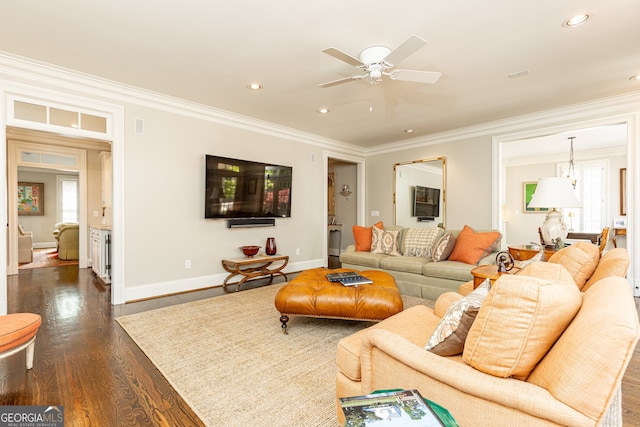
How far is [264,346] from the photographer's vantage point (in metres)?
2.54

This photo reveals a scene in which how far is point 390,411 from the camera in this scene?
852mm

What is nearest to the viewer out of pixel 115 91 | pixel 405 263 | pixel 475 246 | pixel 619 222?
pixel 115 91

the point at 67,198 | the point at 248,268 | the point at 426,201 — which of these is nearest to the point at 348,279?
the point at 248,268

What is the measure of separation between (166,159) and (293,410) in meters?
3.49

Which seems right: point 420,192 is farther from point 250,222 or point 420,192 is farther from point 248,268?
point 248,268

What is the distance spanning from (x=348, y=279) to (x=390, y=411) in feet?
6.84

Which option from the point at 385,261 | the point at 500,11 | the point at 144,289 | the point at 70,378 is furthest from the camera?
the point at 385,261

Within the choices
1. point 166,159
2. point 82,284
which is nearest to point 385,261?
point 166,159

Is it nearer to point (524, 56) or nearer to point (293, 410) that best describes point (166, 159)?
point (293, 410)

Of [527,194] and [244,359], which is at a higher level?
[527,194]

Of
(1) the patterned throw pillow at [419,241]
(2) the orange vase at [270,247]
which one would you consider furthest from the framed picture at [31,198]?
(1) the patterned throw pillow at [419,241]

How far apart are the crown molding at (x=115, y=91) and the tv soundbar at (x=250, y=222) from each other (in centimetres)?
143

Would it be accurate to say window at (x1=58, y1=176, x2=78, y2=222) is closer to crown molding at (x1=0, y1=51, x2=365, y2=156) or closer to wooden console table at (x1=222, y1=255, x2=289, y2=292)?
crown molding at (x1=0, y1=51, x2=365, y2=156)

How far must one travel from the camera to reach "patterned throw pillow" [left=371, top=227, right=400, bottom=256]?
179 inches
